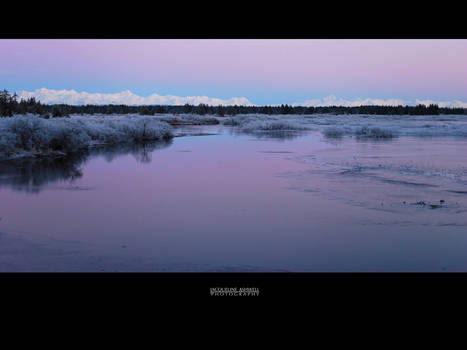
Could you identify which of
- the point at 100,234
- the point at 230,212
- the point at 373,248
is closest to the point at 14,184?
the point at 100,234

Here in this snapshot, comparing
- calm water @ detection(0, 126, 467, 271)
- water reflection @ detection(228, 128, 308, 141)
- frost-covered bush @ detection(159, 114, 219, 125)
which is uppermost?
frost-covered bush @ detection(159, 114, 219, 125)

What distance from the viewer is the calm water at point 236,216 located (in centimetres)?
431

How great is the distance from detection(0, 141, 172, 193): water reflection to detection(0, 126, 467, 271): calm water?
4 cm

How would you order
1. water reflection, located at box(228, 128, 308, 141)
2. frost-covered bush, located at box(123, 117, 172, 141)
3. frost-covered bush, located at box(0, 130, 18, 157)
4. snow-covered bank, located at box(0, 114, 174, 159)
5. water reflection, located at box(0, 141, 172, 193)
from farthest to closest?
1. water reflection, located at box(228, 128, 308, 141)
2. frost-covered bush, located at box(123, 117, 172, 141)
3. snow-covered bank, located at box(0, 114, 174, 159)
4. frost-covered bush, located at box(0, 130, 18, 157)
5. water reflection, located at box(0, 141, 172, 193)

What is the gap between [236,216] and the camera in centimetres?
595

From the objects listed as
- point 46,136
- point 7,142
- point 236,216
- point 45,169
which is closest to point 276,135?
point 46,136

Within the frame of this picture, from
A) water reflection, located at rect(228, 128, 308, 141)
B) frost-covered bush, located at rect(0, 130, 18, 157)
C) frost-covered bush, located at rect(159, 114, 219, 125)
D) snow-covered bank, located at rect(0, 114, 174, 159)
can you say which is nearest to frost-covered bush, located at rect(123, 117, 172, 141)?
snow-covered bank, located at rect(0, 114, 174, 159)

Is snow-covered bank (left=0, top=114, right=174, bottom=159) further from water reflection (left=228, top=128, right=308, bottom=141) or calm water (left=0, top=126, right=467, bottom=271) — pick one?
water reflection (left=228, top=128, right=308, bottom=141)

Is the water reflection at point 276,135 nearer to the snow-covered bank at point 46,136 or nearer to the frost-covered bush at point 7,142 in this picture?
the snow-covered bank at point 46,136

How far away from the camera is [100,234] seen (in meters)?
5.15

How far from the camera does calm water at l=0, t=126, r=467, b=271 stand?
170 inches

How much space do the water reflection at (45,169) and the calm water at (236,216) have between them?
4 cm
